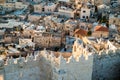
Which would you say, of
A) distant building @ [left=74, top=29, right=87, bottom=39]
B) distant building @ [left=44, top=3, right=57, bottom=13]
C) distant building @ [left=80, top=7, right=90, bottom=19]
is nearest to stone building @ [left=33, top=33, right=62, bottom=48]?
distant building @ [left=74, top=29, right=87, bottom=39]

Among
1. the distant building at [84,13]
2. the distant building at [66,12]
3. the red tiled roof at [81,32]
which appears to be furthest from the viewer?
the distant building at [66,12]

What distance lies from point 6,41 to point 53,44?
6516 mm

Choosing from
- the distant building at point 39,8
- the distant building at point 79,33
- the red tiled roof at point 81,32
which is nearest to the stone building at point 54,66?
the distant building at point 79,33

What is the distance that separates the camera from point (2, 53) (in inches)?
1457

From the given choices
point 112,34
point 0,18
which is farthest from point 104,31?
point 0,18

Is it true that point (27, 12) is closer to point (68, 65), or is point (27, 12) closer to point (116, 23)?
point (116, 23)

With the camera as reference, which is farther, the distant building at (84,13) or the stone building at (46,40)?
the distant building at (84,13)

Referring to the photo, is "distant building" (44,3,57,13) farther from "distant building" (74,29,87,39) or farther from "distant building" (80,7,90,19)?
"distant building" (74,29,87,39)

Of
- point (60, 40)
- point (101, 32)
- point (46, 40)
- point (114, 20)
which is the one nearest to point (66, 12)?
point (114, 20)

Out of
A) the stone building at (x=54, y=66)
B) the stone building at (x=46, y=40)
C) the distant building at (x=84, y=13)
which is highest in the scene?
the stone building at (x=54, y=66)

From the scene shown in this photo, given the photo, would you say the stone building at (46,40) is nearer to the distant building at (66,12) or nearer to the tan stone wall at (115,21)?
the tan stone wall at (115,21)

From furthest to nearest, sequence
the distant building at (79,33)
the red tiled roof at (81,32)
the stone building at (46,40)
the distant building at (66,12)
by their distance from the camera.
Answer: the distant building at (66,12), the red tiled roof at (81,32), the distant building at (79,33), the stone building at (46,40)

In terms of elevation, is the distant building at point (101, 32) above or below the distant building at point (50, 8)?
below

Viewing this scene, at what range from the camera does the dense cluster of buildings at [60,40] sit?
1914 cm
